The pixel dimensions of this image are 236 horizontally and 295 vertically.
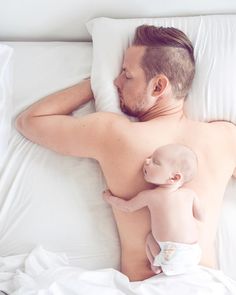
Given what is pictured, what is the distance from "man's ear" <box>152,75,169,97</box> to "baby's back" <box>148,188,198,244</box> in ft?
0.90

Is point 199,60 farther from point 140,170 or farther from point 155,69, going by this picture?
point 140,170

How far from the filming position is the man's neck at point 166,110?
1.41 metres

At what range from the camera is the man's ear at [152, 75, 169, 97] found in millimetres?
1379

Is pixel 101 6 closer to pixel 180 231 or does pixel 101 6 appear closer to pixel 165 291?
pixel 180 231

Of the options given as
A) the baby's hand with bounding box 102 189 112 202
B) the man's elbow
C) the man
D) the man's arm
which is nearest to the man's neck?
the man

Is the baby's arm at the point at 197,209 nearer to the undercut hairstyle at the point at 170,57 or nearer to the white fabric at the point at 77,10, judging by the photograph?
the undercut hairstyle at the point at 170,57

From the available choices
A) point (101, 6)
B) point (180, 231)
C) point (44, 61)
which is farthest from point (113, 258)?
point (101, 6)

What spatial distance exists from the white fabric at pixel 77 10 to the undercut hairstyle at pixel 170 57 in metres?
0.20

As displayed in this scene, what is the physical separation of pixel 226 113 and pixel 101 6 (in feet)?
1.69

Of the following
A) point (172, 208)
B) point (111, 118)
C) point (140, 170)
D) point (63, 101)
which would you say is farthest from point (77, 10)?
point (172, 208)

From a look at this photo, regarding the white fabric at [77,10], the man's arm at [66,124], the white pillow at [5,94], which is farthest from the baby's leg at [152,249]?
the white fabric at [77,10]

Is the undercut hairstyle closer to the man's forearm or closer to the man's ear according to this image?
the man's ear

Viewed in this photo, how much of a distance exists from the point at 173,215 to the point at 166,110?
31cm

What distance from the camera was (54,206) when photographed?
1.44m
